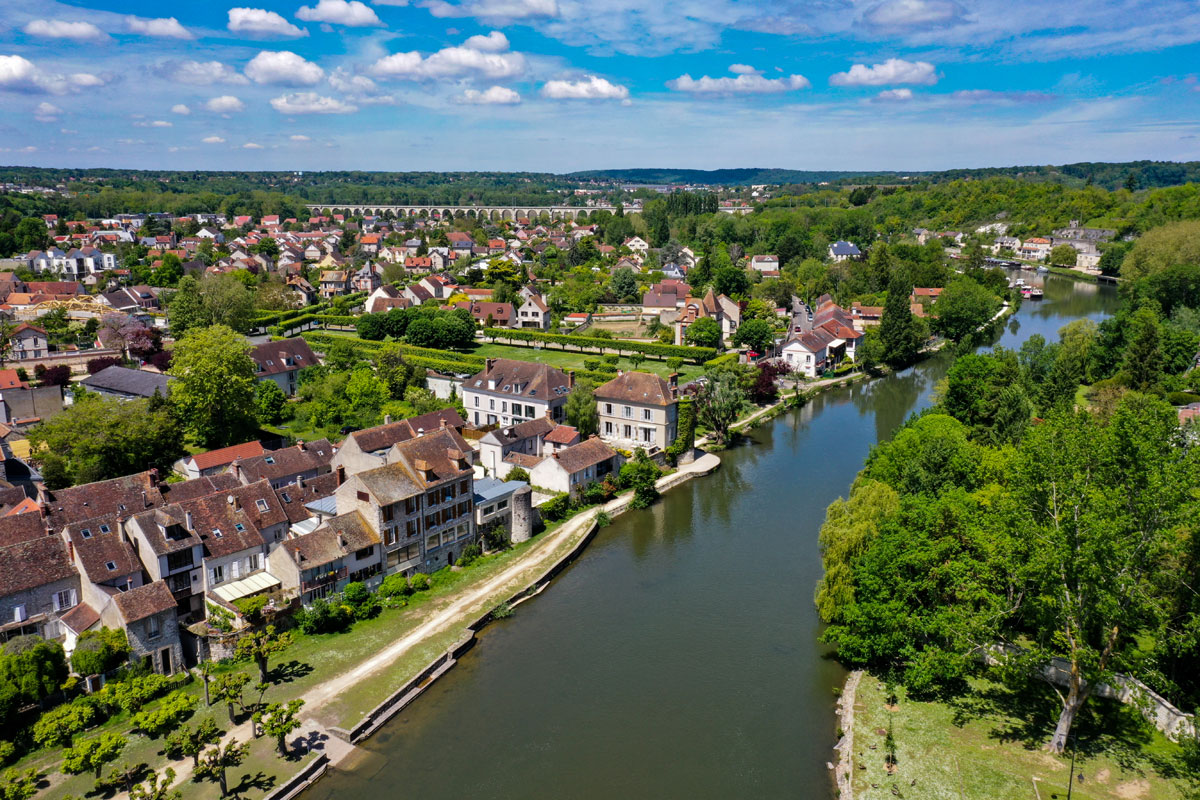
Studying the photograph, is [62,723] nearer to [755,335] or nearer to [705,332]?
[705,332]

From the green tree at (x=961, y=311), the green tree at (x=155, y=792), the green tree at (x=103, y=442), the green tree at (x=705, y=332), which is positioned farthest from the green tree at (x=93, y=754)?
the green tree at (x=961, y=311)

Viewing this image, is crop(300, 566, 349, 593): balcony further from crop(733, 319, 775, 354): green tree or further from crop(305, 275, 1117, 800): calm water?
crop(733, 319, 775, 354): green tree

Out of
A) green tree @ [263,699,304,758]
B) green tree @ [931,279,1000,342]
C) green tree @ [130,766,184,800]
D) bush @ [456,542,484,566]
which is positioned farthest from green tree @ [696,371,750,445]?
green tree @ [931,279,1000,342]

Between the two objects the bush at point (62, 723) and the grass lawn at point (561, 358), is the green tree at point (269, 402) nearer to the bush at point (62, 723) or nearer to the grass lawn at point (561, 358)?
the grass lawn at point (561, 358)

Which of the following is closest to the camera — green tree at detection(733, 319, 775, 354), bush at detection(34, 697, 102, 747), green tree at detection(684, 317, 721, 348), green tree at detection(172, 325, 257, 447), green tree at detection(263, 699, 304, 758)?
green tree at detection(263, 699, 304, 758)

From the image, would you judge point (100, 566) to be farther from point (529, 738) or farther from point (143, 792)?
point (529, 738)

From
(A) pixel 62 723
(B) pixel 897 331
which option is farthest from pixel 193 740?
(B) pixel 897 331
